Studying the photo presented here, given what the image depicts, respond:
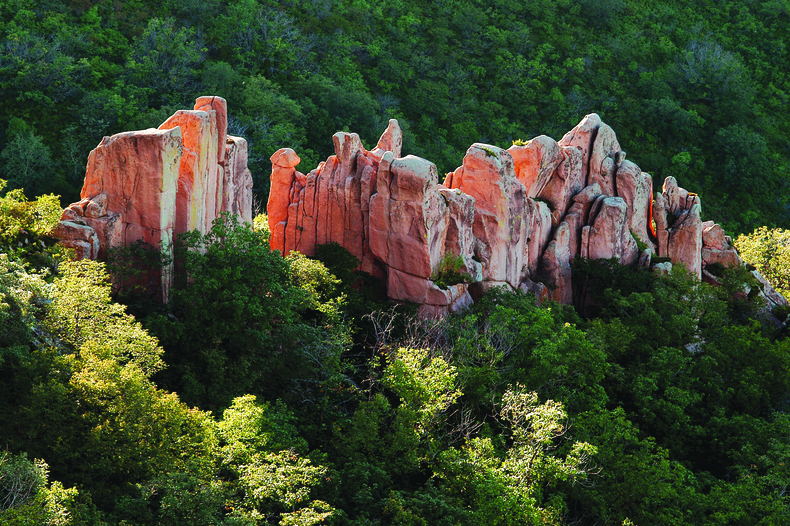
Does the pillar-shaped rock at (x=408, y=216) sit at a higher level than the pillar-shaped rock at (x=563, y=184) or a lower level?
lower

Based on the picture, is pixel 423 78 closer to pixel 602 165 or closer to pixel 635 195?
pixel 602 165

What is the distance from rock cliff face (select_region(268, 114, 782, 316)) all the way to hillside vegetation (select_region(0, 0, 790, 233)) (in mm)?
29851

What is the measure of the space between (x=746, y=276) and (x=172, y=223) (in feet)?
123

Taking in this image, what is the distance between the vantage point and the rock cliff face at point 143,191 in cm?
3769

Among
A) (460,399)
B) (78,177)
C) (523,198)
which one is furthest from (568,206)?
(78,177)

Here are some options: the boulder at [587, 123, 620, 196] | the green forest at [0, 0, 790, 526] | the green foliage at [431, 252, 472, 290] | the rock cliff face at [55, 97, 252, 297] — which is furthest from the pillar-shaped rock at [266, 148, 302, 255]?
the boulder at [587, 123, 620, 196]

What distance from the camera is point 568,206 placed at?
5638 cm

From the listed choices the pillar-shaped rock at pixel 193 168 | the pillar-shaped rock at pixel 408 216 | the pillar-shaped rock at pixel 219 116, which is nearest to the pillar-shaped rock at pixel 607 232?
the pillar-shaped rock at pixel 408 216

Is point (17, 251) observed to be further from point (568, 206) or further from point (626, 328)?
point (568, 206)

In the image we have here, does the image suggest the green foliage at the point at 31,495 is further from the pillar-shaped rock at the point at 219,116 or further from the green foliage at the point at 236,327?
the pillar-shaped rock at the point at 219,116

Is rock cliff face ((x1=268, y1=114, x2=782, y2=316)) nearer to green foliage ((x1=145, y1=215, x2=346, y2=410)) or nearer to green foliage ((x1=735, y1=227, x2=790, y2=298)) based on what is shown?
green foliage ((x1=735, y1=227, x2=790, y2=298))

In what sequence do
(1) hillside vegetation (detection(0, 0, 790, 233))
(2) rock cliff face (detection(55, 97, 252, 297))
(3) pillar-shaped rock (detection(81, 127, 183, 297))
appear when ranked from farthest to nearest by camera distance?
(1) hillside vegetation (detection(0, 0, 790, 233)) < (3) pillar-shaped rock (detection(81, 127, 183, 297)) < (2) rock cliff face (detection(55, 97, 252, 297))

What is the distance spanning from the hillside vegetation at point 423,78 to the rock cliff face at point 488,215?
2985 cm

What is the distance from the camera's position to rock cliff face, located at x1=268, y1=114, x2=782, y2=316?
150 feet
